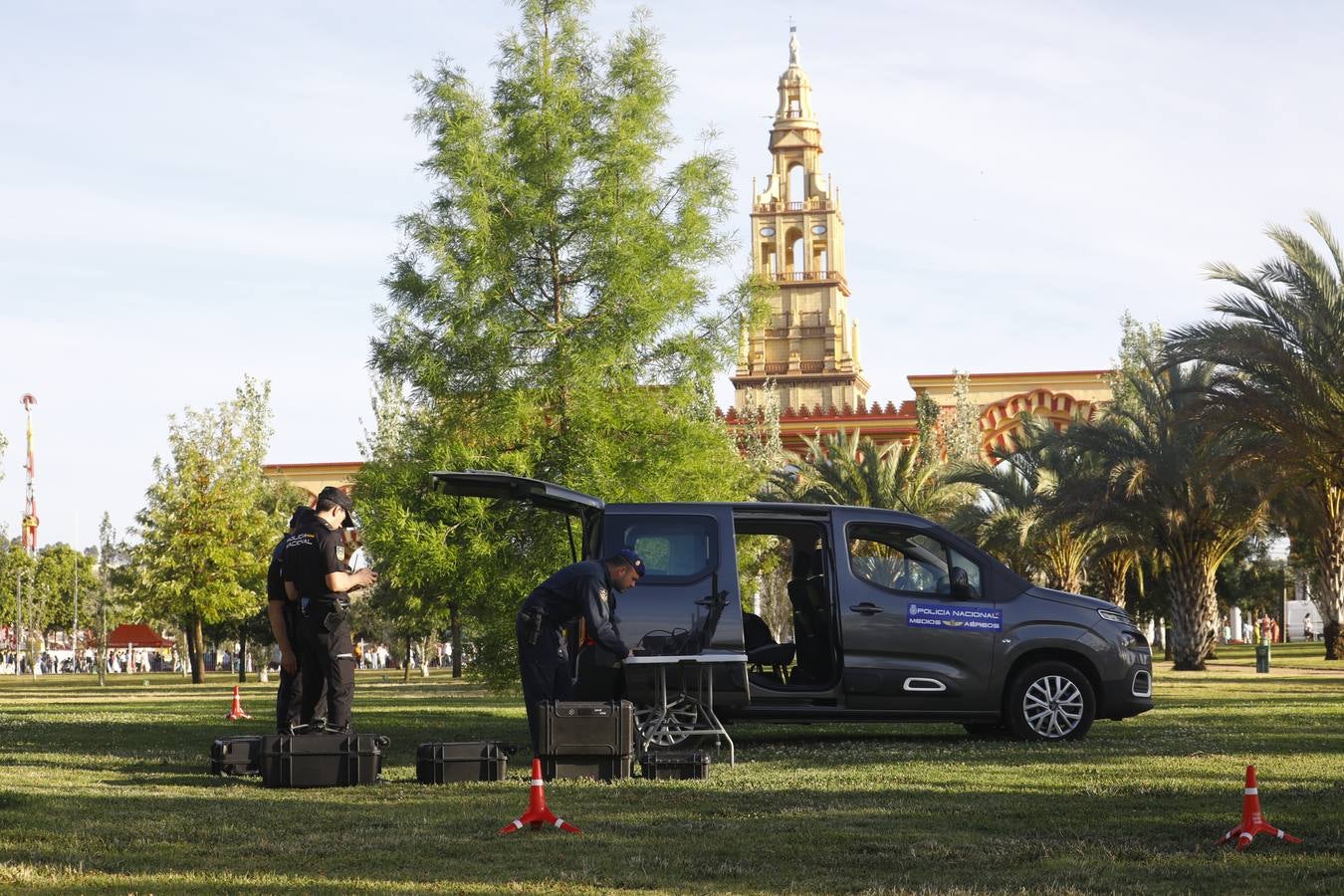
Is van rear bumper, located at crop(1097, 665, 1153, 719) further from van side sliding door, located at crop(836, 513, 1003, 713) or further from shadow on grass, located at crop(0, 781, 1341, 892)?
shadow on grass, located at crop(0, 781, 1341, 892)

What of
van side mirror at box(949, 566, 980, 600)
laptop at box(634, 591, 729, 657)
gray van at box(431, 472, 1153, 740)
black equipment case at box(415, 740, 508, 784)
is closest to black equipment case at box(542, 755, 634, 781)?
black equipment case at box(415, 740, 508, 784)

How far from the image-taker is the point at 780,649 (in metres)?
13.7

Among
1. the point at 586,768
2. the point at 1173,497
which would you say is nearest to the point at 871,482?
the point at 1173,497

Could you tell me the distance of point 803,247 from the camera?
8725 centimetres

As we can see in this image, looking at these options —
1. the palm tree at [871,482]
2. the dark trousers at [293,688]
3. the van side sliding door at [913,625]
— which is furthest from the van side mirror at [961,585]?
the palm tree at [871,482]

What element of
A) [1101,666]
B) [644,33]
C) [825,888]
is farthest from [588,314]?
[825,888]

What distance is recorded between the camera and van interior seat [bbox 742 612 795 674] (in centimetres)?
1357

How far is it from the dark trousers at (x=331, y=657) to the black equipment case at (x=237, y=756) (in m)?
0.50

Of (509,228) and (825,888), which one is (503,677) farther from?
(825,888)

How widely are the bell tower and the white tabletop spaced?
71510mm

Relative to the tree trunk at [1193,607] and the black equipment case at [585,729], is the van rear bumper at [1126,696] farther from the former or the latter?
the tree trunk at [1193,607]

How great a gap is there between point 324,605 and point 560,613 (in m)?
1.57

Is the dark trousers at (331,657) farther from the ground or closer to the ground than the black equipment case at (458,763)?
farther from the ground

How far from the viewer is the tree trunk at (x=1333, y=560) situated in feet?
112
